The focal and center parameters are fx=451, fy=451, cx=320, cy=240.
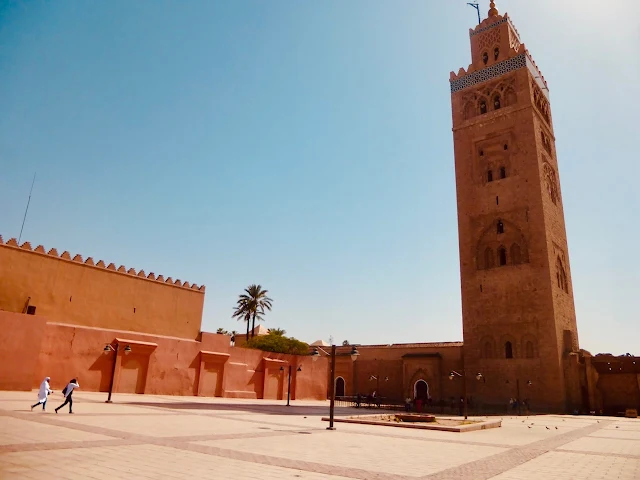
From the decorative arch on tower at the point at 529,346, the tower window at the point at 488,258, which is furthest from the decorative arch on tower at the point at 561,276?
the decorative arch on tower at the point at 529,346

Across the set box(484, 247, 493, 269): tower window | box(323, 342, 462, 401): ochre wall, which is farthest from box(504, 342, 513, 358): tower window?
box(484, 247, 493, 269): tower window

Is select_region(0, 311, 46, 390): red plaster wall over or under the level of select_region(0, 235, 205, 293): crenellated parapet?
under

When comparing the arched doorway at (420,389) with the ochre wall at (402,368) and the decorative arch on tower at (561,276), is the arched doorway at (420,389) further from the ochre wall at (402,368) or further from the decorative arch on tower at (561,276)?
the decorative arch on tower at (561,276)

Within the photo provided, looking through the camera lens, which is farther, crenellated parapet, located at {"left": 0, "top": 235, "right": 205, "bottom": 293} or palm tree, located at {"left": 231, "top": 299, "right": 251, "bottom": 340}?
palm tree, located at {"left": 231, "top": 299, "right": 251, "bottom": 340}

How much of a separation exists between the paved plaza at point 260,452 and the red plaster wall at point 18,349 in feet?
21.7

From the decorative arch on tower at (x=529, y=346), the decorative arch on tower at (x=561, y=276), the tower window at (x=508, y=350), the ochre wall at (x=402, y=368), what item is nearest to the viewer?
the decorative arch on tower at (x=529, y=346)

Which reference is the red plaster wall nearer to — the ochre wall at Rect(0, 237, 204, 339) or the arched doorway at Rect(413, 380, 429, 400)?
the ochre wall at Rect(0, 237, 204, 339)

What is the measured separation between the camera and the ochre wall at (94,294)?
2064cm

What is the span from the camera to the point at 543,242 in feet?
102

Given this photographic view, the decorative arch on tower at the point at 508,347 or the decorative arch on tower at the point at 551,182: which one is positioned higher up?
the decorative arch on tower at the point at 551,182

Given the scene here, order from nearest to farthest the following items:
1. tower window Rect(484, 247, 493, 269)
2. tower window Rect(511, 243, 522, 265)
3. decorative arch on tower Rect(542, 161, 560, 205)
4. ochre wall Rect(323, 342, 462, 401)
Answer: tower window Rect(511, 243, 522, 265), ochre wall Rect(323, 342, 462, 401), tower window Rect(484, 247, 493, 269), decorative arch on tower Rect(542, 161, 560, 205)

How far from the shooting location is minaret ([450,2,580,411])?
29.7 m

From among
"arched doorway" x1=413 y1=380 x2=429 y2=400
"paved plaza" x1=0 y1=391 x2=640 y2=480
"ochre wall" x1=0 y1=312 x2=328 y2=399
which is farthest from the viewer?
"arched doorway" x1=413 y1=380 x2=429 y2=400

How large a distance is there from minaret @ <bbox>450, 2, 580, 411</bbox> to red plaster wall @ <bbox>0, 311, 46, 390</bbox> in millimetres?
26421
